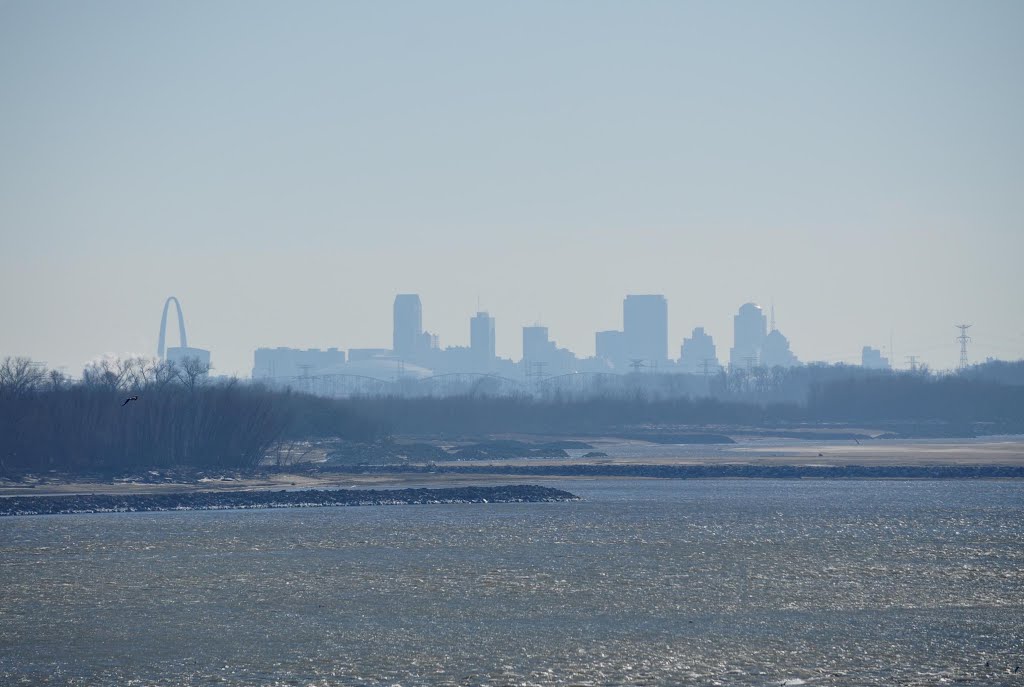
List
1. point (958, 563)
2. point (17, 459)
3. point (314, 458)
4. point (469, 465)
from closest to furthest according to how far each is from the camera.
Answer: point (958, 563)
point (17, 459)
point (469, 465)
point (314, 458)

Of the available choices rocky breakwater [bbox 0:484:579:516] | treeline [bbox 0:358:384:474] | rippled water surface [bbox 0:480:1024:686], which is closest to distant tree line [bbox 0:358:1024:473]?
treeline [bbox 0:358:384:474]

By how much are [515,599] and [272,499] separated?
3121 centimetres

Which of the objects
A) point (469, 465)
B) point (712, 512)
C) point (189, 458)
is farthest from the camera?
point (469, 465)

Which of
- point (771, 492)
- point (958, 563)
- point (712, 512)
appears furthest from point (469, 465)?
point (958, 563)

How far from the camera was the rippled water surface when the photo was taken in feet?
78.1

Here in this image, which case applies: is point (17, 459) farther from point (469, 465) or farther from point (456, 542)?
point (456, 542)

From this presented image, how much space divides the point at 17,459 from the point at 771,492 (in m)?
40.5

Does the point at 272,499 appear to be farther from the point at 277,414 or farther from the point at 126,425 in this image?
the point at 277,414

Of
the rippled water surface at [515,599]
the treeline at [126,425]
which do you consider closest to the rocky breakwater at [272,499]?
the rippled water surface at [515,599]

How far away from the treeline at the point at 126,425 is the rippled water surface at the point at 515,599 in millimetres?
22518

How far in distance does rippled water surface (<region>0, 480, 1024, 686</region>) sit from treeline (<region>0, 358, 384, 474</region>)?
2252 centimetres

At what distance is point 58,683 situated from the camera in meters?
22.7

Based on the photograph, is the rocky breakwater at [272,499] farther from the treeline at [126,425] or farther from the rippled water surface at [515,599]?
the treeline at [126,425]

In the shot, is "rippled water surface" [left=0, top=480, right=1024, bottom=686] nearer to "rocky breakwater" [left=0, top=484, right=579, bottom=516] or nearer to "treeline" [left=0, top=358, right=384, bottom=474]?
"rocky breakwater" [left=0, top=484, right=579, bottom=516]
